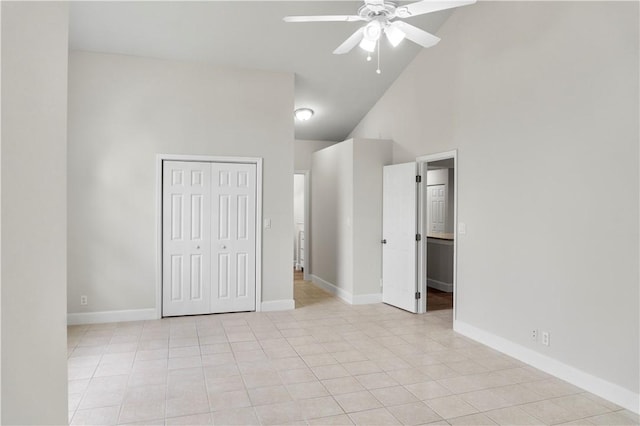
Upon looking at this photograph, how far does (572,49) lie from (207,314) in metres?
4.95

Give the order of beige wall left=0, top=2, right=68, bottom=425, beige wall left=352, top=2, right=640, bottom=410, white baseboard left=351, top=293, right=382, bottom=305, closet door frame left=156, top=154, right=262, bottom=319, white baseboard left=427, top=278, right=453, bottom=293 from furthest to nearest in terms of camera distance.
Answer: white baseboard left=427, top=278, right=453, bottom=293 < white baseboard left=351, top=293, right=382, bottom=305 < closet door frame left=156, top=154, right=262, bottom=319 < beige wall left=352, top=2, right=640, bottom=410 < beige wall left=0, top=2, right=68, bottom=425

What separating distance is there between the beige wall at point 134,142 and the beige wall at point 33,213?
13.7ft

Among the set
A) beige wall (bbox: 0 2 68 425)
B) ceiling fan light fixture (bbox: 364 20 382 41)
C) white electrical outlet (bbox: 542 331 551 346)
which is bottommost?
white electrical outlet (bbox: 542 331 551 346)

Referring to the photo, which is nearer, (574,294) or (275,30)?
(574,294)

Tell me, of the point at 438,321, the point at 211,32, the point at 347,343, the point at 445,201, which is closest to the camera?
the point at 347,343

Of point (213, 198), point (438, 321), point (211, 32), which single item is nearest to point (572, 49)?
point (438, 321)

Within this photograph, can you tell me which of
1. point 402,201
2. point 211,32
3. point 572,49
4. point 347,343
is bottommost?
point 347,343

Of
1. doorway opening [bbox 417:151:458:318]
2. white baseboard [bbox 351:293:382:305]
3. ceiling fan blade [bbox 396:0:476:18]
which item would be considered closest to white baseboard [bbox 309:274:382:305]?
white baseboard [bbox 351:293:382:305]

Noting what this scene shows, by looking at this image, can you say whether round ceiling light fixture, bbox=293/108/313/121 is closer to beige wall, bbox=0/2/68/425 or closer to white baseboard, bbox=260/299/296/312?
white baseboard, bbox=260/299/296/312

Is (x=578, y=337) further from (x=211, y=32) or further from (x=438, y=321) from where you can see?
(x=211, y=32)

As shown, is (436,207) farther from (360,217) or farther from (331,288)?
(331,288)

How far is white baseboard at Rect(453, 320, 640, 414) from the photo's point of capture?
3141 millimetres

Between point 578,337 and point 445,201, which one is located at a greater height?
point 445,201

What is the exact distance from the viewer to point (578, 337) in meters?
3.52
